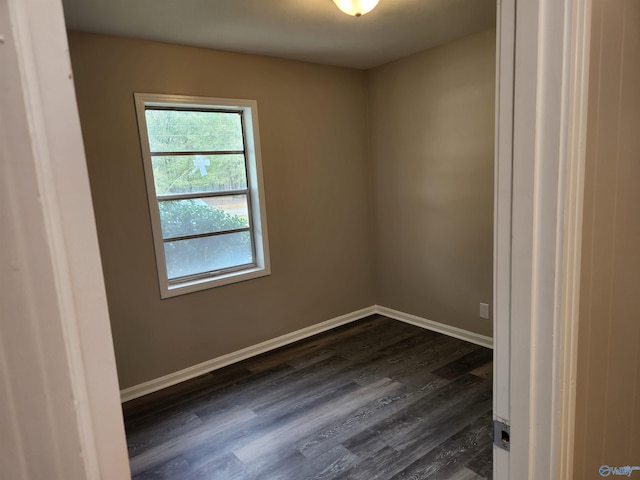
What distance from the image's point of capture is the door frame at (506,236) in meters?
0.37

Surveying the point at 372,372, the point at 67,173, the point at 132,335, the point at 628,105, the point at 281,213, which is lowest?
the point at 372,372

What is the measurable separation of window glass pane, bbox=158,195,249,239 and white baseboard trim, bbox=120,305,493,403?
1044 millimetres

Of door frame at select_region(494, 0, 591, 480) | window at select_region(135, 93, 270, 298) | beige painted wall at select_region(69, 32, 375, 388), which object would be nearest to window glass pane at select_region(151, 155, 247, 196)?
window at select_region(135, 93, 270, 298)

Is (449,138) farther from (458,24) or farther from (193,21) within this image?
(193,21)

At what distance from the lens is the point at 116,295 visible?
286cm

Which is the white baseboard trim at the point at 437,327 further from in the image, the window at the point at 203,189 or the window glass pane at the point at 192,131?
the window glass pane at the point at 192,131

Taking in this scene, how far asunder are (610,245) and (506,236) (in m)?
0.35

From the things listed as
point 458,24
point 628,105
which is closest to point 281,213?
point 458,24

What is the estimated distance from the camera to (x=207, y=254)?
3.35 metres

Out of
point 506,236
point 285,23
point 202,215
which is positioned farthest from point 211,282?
point 506,236

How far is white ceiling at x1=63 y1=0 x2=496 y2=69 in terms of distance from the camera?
2320mm

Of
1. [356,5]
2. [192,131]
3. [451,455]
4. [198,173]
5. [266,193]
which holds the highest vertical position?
[356,5]

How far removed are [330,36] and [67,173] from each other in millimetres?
2937

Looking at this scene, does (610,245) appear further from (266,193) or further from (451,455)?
(266,193)
